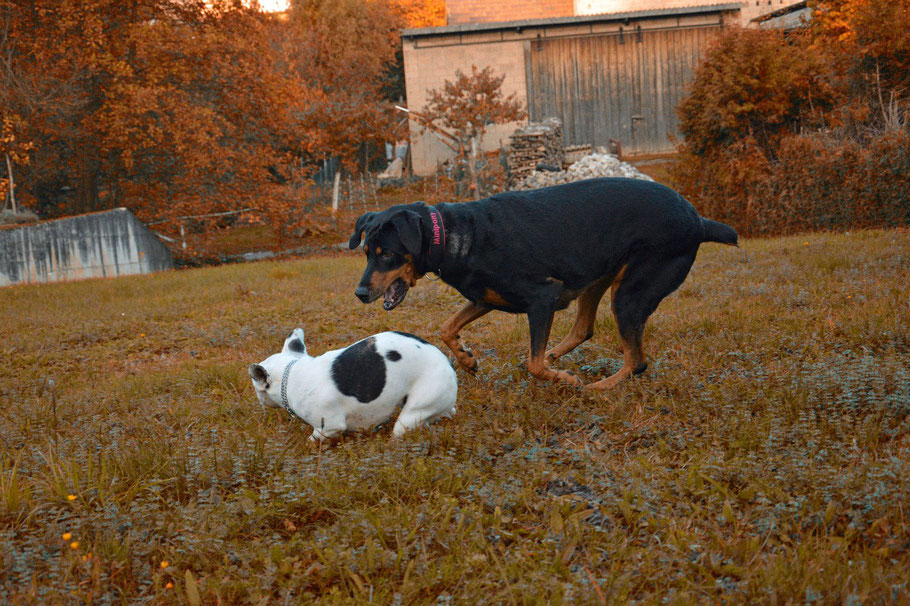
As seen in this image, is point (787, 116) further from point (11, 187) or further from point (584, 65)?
point (11, 187)

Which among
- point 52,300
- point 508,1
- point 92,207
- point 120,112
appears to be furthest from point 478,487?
point 508,1

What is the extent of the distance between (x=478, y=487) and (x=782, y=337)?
3172 mm

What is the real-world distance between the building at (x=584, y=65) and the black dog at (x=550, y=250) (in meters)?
23.3

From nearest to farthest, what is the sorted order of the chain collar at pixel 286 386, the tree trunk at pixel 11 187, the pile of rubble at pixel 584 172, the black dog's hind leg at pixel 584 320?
the chain collar at pixel 286 386
the black dog's hind leg at pixel 584 320
the tree trunk at pixel 11 187
the pile of rubble at pixel 584 172

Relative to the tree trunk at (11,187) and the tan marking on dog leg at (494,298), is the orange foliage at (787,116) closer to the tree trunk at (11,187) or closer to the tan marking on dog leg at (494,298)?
the tan marking on dog leg at (494,298)

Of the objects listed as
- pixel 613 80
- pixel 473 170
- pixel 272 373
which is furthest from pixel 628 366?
pixel 613 80

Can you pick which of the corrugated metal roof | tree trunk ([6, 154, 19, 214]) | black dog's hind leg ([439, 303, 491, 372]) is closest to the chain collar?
black dog's hind leg ([439, 303, 491, 372])

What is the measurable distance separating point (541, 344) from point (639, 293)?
2.42 feet

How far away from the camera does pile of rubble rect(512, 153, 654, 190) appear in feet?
67.7

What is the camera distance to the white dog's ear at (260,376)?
409 centimetres

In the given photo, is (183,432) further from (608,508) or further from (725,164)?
(725,164)

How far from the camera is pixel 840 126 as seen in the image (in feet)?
→ 44.6

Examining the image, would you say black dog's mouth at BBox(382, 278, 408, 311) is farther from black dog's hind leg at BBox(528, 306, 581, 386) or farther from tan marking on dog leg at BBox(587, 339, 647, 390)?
tan marking on dog leg at BBox(587, 339, 647, 390)

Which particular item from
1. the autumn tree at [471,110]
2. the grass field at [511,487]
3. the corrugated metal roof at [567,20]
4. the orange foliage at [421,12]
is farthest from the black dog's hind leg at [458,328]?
the orange foliage at [421,12]
